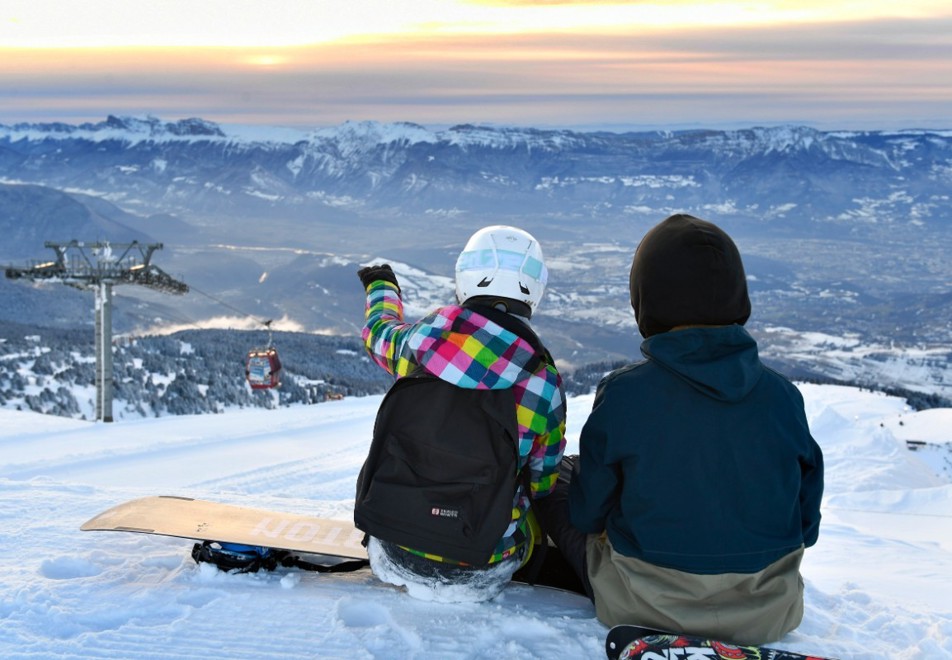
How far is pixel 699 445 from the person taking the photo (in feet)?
9.57

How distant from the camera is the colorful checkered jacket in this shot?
10.2 feet

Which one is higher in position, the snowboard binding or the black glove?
the black glove

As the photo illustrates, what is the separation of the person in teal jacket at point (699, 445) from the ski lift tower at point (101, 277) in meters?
15.1

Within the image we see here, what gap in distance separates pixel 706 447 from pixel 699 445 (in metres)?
0.02

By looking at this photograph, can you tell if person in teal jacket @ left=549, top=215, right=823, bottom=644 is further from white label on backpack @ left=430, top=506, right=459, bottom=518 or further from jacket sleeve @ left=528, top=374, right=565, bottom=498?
white label on backpack @ left=430, top=506, right=459, bottom=518

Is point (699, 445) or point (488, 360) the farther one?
point (488, 360)

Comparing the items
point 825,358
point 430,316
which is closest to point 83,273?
point 430,316

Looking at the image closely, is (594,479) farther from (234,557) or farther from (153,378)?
(153,378)

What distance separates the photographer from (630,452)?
2963 millimetres

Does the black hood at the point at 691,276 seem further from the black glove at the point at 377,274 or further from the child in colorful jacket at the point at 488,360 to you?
the black glove at the point at 377,274

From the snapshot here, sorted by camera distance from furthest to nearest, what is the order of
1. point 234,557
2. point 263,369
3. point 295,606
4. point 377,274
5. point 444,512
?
point 263,369 < point 377,274 < point 234,557 < point 295,606 < point 444,512

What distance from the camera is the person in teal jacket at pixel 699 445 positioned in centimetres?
290

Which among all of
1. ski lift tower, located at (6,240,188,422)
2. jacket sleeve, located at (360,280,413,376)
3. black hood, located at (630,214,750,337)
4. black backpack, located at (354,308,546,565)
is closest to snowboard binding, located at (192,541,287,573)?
black backpack, located at (354,308,546,565)

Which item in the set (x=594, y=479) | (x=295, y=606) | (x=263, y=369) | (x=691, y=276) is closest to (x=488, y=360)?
(x=594, y=479)
